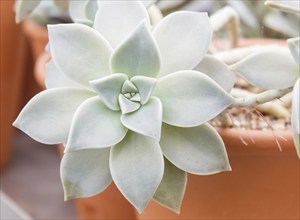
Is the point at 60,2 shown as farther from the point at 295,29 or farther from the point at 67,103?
the point at 295,29

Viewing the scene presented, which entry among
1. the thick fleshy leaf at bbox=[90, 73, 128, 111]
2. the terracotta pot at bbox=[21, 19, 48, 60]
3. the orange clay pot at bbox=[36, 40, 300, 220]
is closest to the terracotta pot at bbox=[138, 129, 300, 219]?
the orange clay pot at bbox=[36, 40, 300, 220]

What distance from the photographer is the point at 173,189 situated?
1.18 feet

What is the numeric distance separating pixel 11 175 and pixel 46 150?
0.27ft

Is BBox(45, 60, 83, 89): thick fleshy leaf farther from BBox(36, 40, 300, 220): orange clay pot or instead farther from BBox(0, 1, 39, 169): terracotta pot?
BBox(0, 1, 39, 169): terracotta pot

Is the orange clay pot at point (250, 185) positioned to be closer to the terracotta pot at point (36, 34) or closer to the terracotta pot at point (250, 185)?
the terracotta pot at point (250, 185)

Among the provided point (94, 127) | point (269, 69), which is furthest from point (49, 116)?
point (269, 69)

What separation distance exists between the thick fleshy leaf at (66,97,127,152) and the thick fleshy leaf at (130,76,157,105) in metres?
0.02

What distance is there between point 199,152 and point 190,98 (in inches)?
1.4

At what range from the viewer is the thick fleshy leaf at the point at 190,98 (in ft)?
1.07

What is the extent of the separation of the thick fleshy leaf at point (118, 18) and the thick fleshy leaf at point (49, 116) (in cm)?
5

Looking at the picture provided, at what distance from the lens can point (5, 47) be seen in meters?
0.71

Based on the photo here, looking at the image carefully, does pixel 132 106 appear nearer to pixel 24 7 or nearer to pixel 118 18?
pixel 118 18

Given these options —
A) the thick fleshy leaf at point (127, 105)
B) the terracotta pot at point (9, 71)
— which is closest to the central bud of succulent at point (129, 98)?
the thick fleshy leaf at point (127, 105)

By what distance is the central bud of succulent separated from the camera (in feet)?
1.11
